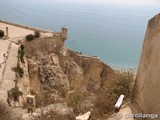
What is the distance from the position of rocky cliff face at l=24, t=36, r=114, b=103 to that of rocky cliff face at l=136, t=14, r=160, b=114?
14.0 m

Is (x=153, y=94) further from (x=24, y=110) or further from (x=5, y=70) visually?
(x=5, y=70)

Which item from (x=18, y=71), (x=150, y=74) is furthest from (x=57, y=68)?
(x=150, y=74)

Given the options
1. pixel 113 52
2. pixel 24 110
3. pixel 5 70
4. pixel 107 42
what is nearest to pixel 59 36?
pixel 5 70

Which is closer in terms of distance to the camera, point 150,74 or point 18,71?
point 150,74

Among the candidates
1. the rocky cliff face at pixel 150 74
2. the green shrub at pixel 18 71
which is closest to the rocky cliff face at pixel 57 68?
the green shrub at pixel 18 71

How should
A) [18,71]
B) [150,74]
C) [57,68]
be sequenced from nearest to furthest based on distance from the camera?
1. [150,74]
2. [18,71]
3. [57,68]

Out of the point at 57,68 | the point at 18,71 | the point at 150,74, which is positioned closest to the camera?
the point at 150,74

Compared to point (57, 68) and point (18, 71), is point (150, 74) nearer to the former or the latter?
point (18, 71)

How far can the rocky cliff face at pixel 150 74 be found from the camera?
658 cm

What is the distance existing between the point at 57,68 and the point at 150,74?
62.3ft

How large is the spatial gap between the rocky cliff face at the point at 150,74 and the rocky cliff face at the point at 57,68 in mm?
14013

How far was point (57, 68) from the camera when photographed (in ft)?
84.0

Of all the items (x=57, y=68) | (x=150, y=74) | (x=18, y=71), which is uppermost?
(x=150, y=74)

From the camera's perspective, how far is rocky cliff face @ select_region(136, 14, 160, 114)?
21.6 ft
